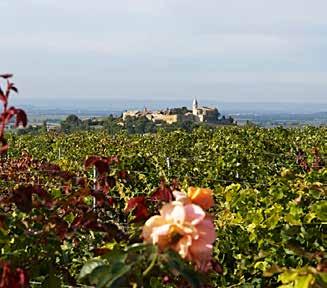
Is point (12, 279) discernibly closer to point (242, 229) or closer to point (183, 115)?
point (242, 229)

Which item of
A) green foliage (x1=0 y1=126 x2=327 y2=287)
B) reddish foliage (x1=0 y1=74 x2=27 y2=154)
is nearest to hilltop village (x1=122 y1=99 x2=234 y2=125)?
green foliage (x1=0 y1=126 x2=327 y2=287)

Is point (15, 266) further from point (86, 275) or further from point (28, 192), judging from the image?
point (86, 275)

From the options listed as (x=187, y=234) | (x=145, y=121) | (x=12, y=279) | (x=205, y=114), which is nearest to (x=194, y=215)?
(x=187, y=234)

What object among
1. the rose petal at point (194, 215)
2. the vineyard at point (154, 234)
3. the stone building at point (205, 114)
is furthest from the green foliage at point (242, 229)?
the stone building at point (205, 114)

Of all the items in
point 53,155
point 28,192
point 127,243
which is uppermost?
point 28,192

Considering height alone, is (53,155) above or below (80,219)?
below

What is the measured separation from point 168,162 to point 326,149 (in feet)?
12.7

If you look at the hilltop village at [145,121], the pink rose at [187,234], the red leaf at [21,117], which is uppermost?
the red leaf at [21,117]

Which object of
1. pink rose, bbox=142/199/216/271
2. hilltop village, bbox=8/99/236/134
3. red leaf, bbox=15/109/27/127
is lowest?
hilltop village, bbox=8/99/236/134

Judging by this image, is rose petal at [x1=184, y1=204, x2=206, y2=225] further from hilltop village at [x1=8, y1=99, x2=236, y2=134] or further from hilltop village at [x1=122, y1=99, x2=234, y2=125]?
hilltop village at [x1=122, y1=99, x2=234, y2=125]

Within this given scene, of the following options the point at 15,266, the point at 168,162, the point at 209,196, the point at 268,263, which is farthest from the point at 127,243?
the point at 168,162

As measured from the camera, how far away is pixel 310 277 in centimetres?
170

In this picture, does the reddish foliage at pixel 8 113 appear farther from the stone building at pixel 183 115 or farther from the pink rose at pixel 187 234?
the stone building at pixel 183 115

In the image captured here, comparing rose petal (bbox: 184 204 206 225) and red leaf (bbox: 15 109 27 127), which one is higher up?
red leaf (bbox: 15 109 27 127)
